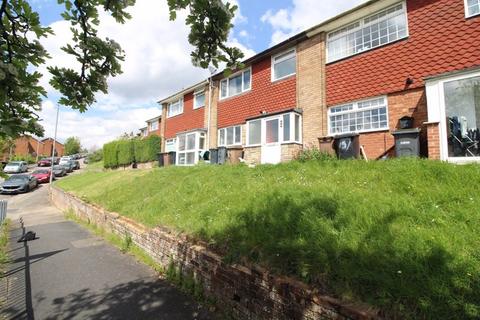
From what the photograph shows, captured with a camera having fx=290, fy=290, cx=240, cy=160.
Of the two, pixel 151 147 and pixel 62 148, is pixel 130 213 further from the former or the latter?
pixel 62 148

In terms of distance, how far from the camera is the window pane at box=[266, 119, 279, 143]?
Answer: 13812 millimetres

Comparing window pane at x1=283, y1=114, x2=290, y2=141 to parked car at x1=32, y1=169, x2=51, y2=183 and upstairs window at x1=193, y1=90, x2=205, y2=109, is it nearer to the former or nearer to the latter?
upstairs window at x1=193, y1=90, x2=205, y2=109

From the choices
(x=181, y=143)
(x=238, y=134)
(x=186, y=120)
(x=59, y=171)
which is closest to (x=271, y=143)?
(x=238, y=134)

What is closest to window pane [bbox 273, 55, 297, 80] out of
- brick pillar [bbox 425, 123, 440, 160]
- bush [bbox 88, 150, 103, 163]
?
brick pillar [bbox 425, 123, 440, 160]

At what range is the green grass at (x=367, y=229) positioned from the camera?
9.20ft

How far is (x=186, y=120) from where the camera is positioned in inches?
894

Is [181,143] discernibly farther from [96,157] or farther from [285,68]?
[96,157]

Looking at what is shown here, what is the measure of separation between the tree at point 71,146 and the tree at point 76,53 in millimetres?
88734

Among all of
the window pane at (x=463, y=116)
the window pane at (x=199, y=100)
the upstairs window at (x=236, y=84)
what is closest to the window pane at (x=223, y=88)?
the upstairs window at (x=236, y=84)

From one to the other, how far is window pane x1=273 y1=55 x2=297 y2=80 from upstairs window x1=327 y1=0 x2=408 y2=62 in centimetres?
197

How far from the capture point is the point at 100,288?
18.6 feet

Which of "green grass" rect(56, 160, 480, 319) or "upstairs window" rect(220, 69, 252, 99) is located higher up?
"upstairs window" rect(220, 69, 252, 99)

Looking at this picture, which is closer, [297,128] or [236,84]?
[297,128]

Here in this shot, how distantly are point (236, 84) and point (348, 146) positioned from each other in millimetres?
9614
